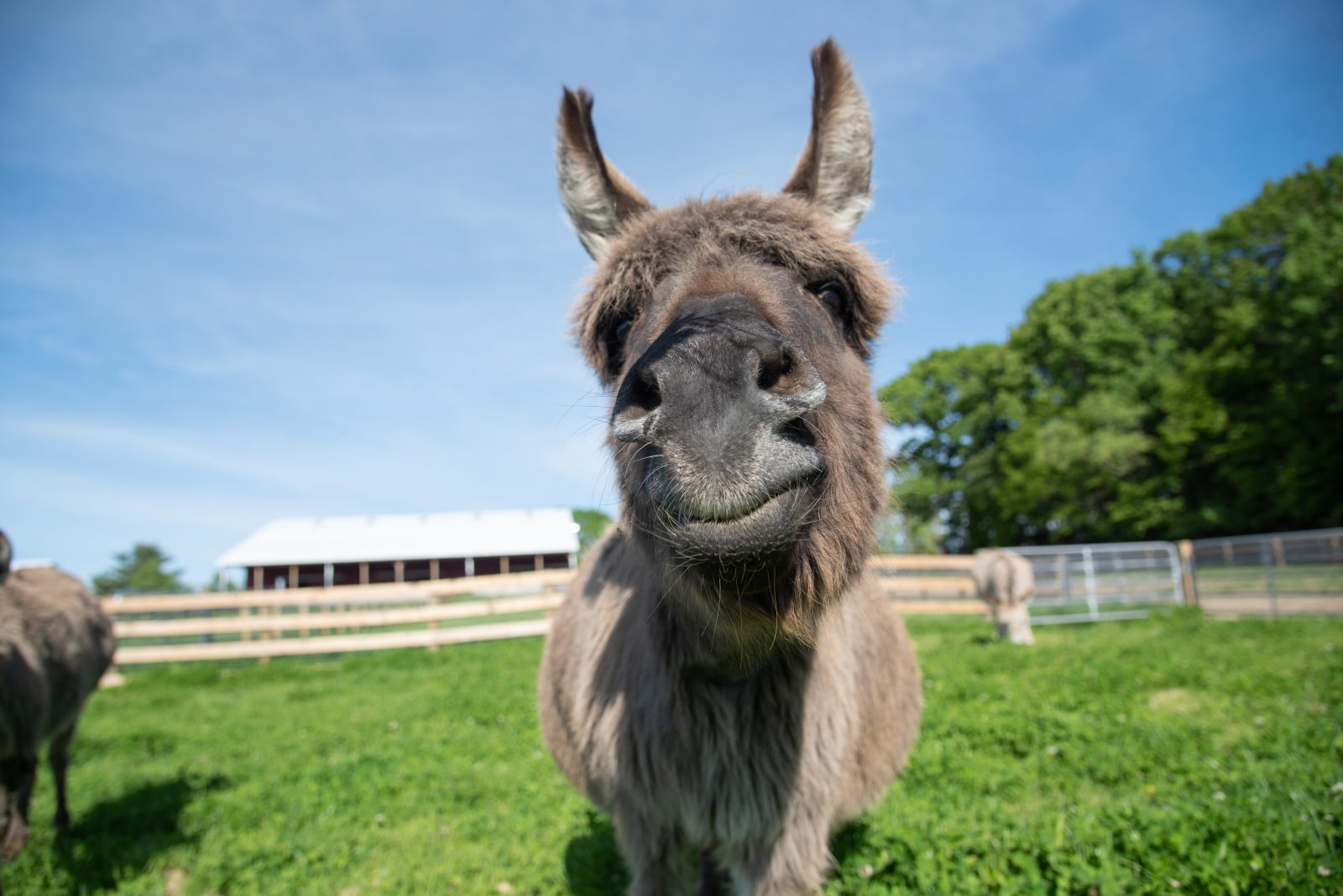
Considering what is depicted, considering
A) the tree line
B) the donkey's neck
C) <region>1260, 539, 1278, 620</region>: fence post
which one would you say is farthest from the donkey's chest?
the tree line

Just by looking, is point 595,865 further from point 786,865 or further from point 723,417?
point 723,417

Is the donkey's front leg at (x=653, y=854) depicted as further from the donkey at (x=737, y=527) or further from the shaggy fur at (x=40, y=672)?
the shaggy fur at (x=40, y=672)

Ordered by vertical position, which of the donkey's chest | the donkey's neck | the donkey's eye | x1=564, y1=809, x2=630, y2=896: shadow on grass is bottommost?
x1=564, y1=809, x2=630, y2=896: shadow on grass

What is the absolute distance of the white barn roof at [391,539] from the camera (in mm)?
30250

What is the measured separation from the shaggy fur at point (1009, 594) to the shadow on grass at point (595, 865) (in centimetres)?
1075

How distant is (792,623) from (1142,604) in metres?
20.7

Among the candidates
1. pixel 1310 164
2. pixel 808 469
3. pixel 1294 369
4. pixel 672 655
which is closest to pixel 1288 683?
pixel 672 655

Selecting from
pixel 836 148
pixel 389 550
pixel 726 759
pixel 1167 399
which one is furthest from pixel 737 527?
pixel 1167 399

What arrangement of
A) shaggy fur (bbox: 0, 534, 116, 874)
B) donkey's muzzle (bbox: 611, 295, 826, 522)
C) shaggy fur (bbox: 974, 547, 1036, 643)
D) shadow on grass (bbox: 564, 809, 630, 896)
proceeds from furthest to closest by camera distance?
1. shaggy fur (bbox: 974, 547, 1036, 643)
2. shaggy fur (bbox: 0, 534, 116, 874)
3. shadow on grass (bbox: 564, 809, 630, 896)
4. donkey's muzzle (bbox: 611, 295, 826, 522)

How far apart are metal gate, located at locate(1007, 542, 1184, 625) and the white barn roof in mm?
18712

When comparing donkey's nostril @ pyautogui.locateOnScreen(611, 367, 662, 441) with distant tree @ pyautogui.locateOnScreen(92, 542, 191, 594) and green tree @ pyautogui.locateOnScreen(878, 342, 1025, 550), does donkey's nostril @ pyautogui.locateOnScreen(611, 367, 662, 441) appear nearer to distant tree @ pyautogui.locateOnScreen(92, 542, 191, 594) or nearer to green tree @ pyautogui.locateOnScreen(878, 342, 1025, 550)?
green tree @ pyautogui.locateOnScreen(878, 342, 1025, 550)

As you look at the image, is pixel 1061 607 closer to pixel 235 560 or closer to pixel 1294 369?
pixel 1294 369

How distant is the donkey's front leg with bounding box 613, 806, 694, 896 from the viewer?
8.96ft

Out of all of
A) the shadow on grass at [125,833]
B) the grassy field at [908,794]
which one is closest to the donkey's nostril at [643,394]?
the grassy field at [908,794]
